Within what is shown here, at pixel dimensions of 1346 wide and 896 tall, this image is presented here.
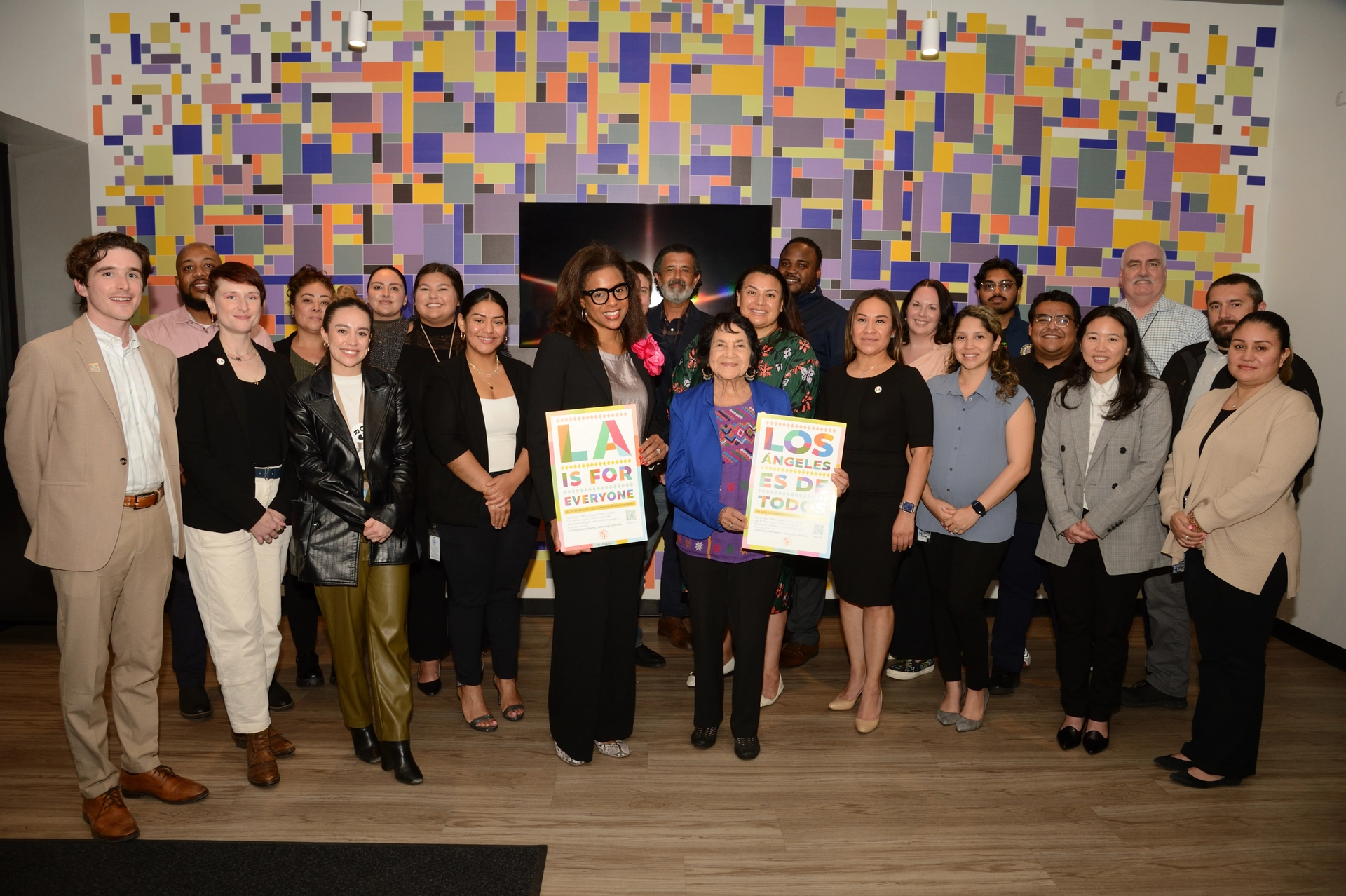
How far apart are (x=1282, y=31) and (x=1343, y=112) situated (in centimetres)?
90

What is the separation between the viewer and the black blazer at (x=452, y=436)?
3.25 metres

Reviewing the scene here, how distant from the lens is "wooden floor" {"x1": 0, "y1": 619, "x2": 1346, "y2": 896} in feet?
8.43

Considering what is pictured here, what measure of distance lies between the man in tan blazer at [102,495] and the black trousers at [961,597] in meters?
2.98

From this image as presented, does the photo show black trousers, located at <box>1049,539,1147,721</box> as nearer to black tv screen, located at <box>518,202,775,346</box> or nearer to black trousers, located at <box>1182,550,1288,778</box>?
black trousers, located at <box>1182,550,1288,778</box>

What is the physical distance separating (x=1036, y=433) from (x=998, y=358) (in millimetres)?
606

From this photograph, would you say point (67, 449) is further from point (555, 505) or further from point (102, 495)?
point (555, 505)

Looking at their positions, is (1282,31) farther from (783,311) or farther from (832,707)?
(832,707)

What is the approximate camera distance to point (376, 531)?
2.89m

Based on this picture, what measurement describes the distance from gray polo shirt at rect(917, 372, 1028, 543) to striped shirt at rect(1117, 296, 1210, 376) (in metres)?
1.55

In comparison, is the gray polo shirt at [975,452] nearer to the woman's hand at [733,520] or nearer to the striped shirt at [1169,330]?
the woman's hand at [733,520]

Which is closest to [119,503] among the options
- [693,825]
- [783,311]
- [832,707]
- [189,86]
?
[693,825]

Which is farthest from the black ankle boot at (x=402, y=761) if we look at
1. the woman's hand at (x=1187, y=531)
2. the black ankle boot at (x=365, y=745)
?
the woman's hand at (x=1187, y=531)

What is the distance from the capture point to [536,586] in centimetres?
535

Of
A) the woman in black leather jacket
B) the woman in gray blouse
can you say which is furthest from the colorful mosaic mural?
the woman in black leather jacket
